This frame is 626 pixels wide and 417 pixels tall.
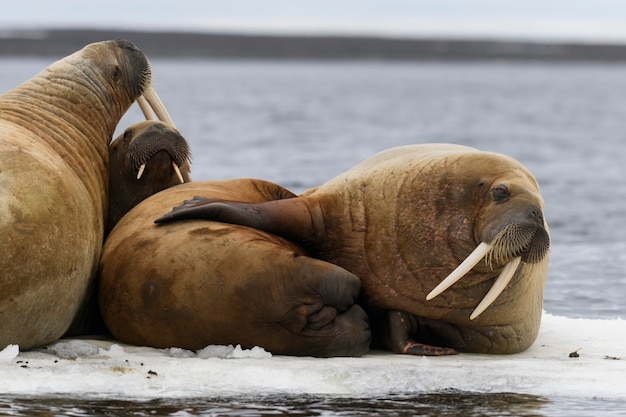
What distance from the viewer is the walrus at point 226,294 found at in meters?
6.63

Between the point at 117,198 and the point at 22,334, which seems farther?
the point at 117,198

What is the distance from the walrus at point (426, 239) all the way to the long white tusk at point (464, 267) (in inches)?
3.0

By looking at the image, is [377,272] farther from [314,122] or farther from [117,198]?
[314,122]

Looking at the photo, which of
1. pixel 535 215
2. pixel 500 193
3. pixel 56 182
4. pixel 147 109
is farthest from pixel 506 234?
pixel 147 109

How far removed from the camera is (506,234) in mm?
6469

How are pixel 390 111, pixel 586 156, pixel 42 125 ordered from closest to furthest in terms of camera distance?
pixel 42 125 → pixel 586 156 → pixel 390 111

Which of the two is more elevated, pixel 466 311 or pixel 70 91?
A: pixel 70 91

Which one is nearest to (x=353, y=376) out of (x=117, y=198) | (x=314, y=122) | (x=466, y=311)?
(x=466, y=311)

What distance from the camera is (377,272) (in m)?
7.08

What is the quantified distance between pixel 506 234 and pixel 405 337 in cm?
89

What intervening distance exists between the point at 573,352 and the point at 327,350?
51.6 inches

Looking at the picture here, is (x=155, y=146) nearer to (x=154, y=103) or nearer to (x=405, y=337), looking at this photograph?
(x=154, y=103)

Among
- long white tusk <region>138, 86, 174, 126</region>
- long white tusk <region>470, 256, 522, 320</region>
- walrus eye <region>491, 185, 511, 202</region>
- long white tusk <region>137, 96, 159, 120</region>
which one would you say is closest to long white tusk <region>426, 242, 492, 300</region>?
long white tusk <region>470, 256, 522, 320</region>

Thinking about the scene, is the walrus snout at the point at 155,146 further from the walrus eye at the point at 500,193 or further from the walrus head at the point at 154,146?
the walrus eye at the point at 500,193
